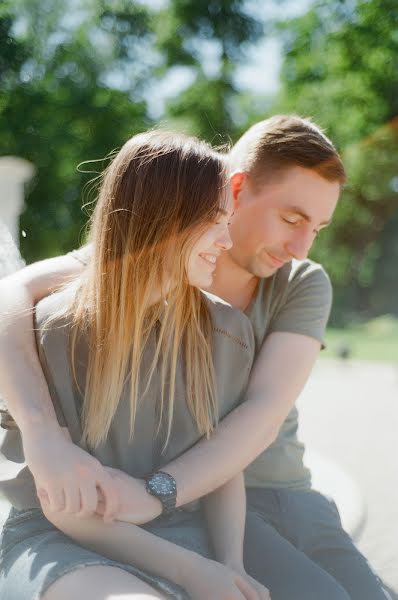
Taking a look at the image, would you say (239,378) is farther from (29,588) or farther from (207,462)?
(29,588)

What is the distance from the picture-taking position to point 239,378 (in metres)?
1.98

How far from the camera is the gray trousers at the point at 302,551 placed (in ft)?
6.59

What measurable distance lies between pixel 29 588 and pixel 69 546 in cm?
13

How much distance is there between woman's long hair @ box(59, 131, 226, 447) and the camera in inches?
68.9

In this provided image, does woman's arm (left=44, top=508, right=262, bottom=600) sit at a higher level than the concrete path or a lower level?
higher

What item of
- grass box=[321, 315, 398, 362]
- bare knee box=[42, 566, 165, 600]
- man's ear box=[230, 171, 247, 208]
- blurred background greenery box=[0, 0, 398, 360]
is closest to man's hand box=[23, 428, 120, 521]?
bare knee box=[42, 566, 165, 600]

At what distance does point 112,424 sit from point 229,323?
38 cm

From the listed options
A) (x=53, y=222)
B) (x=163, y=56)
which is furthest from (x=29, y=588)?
(x=163, y=56)

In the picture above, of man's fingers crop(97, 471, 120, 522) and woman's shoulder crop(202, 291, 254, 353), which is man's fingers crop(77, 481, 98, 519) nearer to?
man's fingers crop(97, 471, 120, 522)

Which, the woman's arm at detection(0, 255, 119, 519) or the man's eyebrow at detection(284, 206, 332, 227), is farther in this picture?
the man's eyebrow at detection(284, 206, 332, 227)

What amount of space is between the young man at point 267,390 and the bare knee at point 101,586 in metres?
0.13

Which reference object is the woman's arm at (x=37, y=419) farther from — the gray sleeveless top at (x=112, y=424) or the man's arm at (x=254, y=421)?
the man's arm at (x=254, y=421)

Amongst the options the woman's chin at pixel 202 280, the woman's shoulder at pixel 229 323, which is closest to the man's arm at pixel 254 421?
the woman's shoulder at pixel 229 323

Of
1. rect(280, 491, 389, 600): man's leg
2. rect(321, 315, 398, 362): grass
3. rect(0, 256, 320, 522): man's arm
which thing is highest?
rect(0, 256, 320, 522): man's arm
